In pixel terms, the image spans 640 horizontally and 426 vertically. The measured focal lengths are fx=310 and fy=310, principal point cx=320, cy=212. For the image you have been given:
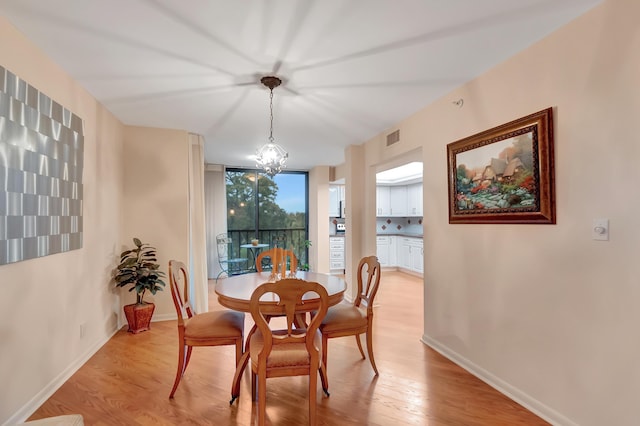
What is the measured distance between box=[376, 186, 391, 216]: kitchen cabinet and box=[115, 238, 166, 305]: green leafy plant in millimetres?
5452

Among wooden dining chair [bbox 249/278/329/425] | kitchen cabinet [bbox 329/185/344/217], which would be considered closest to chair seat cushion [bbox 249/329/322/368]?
wooden dining chair [bbox 249/278/329/425]

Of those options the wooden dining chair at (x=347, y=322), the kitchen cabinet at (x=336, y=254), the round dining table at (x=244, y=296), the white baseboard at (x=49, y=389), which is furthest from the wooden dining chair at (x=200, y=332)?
the kitchen cabinet at (x=336, y=254)

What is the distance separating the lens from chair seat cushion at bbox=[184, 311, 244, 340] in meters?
2.30

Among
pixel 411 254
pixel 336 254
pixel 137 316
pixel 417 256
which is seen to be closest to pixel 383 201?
pixel 411 254

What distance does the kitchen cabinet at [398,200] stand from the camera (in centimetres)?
793

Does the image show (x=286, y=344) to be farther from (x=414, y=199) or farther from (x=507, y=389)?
(x=414, y=199)

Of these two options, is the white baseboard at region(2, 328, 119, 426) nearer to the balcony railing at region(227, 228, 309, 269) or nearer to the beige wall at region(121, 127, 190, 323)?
the beige wall at region(121, 127, 190, 323)

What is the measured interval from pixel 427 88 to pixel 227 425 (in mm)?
3135

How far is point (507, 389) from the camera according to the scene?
2346mm

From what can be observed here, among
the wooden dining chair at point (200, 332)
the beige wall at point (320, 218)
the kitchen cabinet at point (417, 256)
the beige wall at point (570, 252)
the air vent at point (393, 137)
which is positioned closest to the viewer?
the beige wall at point (570, 252)

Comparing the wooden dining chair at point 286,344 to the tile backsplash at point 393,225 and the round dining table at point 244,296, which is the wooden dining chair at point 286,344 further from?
the tile backsplash at point 393,225

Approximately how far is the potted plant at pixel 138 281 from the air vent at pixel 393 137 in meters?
3.27

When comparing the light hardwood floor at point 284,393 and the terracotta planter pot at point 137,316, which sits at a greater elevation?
the terracotta planter pot at point 137,316

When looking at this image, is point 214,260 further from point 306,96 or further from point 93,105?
point 306,96
